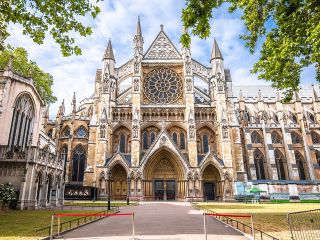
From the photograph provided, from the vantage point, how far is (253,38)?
12.8 metres

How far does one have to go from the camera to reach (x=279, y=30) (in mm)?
11484

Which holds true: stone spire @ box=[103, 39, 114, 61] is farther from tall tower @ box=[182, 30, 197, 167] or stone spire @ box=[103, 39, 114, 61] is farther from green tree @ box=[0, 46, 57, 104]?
tall tower @ box=[182, 30, 197, 167]

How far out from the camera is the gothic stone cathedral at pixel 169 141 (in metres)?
30.2

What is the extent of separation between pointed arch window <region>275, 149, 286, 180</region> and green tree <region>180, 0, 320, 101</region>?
31.5 m

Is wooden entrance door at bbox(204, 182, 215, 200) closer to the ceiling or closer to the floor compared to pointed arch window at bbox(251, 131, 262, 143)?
closer to the floor

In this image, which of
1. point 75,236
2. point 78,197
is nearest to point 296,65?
point 75,236

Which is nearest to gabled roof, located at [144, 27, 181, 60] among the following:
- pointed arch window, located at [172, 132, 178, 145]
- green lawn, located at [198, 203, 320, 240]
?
pointed arch window, located at [172, 132, 178, 145]

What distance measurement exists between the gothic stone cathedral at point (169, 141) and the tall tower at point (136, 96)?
135mm

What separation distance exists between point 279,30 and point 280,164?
35380 millimetres

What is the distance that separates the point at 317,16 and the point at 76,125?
36.0 m

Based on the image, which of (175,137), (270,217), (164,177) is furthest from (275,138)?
(270,217)

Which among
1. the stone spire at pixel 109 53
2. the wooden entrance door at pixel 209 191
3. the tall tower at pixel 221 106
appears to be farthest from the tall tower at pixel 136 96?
the tall tower at pixel 221 106

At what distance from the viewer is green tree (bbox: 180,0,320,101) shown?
872 centimetres

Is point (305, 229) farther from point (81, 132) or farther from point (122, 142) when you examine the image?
point (81, 132)
